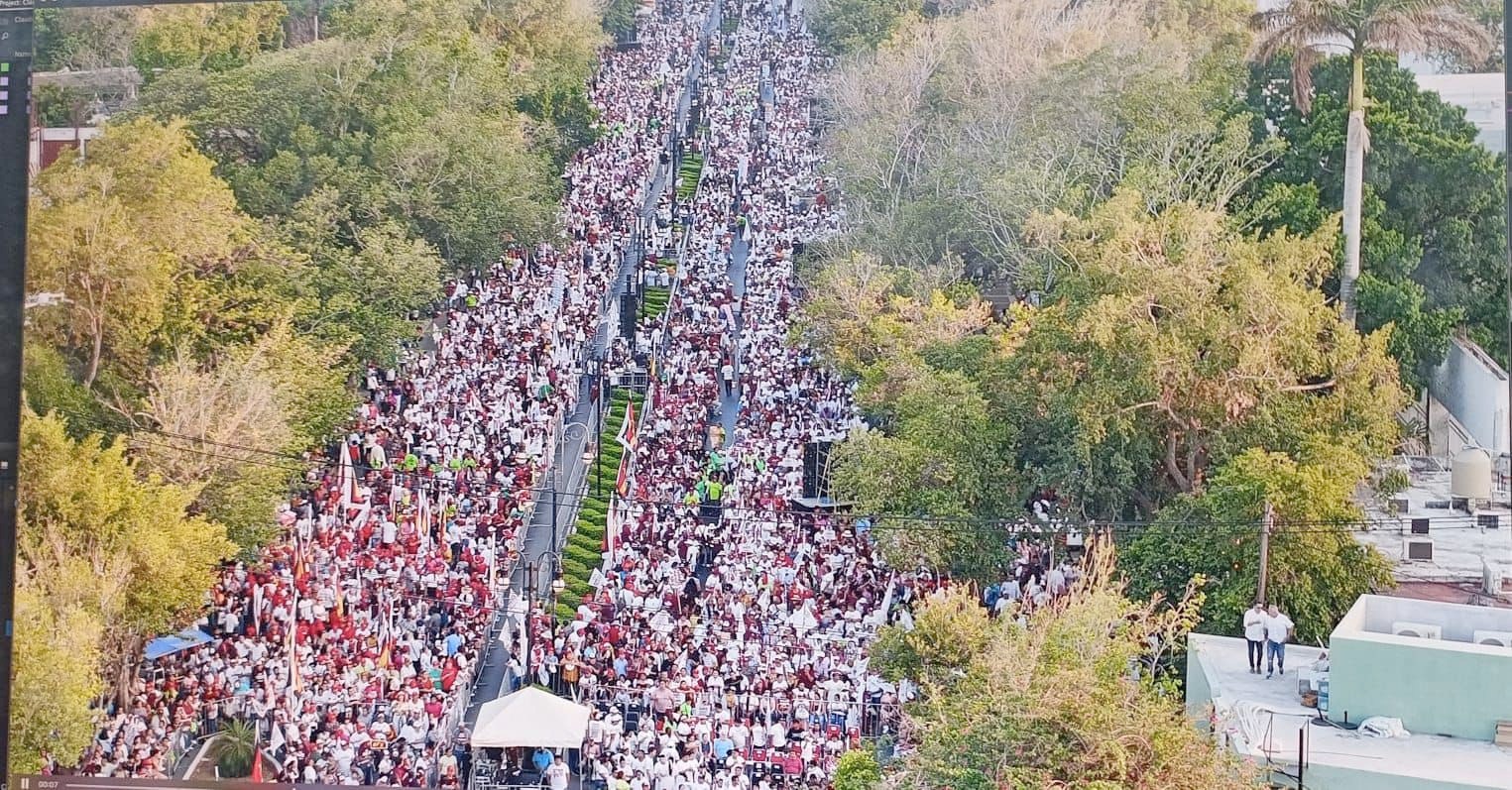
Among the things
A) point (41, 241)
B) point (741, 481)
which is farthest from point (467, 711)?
point (41, 241)

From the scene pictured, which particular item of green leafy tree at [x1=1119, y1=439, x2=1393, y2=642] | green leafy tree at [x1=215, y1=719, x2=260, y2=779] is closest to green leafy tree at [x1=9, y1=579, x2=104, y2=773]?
green leafy tree at [x1=215, y1=719, x2=260, y2=779]

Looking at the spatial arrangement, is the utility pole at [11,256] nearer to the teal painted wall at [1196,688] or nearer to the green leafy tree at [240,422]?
the green leafy tree at [240,422]

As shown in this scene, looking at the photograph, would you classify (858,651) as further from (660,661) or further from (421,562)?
(421,562)

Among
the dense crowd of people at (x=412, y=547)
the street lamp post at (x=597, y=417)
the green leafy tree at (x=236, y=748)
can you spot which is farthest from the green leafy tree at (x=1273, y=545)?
the green leafy tree at (x=236, y=748)

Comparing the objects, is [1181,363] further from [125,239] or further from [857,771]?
[125,239]

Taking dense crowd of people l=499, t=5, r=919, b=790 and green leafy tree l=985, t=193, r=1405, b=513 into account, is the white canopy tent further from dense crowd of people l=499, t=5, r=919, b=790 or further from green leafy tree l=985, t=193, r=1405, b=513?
green leafy tree l=985, t=193, r=1405, b=513
